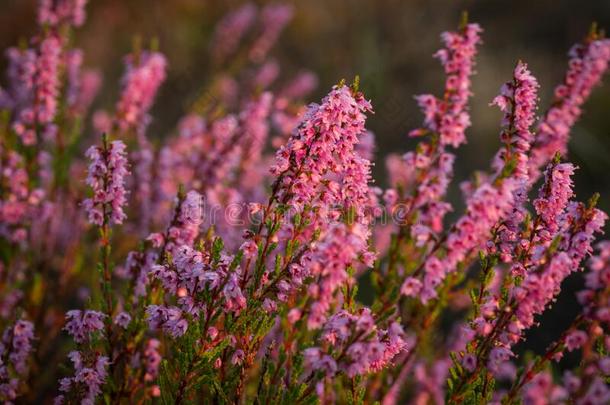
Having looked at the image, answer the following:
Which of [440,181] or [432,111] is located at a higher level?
[432,111]

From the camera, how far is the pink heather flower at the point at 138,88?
4.79 metres

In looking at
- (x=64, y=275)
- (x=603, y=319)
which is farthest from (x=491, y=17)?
(x=603, y=319)

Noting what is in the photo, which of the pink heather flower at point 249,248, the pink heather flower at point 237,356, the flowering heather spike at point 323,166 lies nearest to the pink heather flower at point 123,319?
the pink heather flower at point 237,356

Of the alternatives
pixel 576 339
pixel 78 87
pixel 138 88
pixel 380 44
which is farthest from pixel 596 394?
pixel 380 44

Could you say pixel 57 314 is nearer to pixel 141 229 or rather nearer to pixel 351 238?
pixel 141 229

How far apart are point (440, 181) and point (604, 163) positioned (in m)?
6.28

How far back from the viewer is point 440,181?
354 centimetres

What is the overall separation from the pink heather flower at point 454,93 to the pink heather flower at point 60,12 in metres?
3.39

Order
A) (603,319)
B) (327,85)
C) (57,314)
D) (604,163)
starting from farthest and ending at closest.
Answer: (327,85) < (604,163) < (57,314) < (603,319)

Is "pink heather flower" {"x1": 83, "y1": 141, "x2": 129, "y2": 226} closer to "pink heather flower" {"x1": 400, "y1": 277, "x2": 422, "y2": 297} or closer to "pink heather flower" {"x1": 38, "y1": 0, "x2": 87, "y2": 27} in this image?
"pink heather flower" {"x1": 400, "y1": 277, "x2": 422, "y2": 297}

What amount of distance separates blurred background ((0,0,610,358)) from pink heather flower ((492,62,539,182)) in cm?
641

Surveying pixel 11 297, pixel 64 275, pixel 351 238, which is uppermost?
pixel 64 275

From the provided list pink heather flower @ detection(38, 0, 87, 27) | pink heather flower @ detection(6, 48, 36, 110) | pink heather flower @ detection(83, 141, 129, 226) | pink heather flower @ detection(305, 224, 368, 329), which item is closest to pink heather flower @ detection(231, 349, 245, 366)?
pink heather flower @ detection(305, 224, 368, 329)

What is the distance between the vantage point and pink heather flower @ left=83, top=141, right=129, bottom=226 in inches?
117
